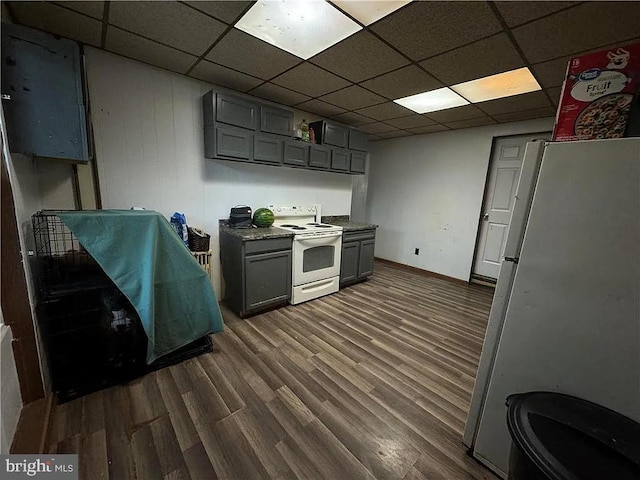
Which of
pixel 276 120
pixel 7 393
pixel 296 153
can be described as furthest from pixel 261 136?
pixel 7 393

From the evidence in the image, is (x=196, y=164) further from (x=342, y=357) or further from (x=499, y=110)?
(x=499, y=110)

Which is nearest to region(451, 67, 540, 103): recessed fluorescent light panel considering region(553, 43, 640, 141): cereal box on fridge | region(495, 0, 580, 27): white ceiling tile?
region(495, 0, 580, 27): white ceiling tile

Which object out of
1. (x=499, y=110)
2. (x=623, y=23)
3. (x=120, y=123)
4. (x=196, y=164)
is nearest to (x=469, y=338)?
(x=623, y=23)

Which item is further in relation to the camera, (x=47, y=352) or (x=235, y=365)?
(x=235, y=365)

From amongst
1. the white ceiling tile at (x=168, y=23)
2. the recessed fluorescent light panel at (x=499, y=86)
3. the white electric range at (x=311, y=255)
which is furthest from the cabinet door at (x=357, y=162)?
the white ceiling tile at (x=168, y=23)

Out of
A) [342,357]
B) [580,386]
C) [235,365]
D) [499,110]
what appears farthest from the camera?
[499,110]

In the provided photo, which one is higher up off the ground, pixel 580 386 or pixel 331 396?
pixel 580 386

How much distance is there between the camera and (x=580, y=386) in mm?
1000

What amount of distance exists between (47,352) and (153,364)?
57 cm

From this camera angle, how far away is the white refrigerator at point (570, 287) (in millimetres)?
909

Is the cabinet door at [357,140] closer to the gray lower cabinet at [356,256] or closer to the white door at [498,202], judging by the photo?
the gray lower cabinet at [356,256]

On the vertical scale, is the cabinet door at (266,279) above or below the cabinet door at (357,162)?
below

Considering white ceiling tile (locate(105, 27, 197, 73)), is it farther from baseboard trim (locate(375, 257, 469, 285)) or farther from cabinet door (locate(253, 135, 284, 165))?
baseboard trim (locate(375, 257, 469, 285))

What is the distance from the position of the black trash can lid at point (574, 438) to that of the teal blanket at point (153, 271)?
1.85 meters
